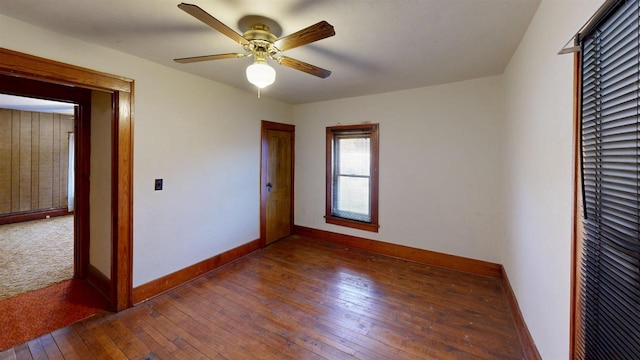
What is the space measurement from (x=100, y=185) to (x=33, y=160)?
499 cm

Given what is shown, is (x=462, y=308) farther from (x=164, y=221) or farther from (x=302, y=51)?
(x=164, y=221)

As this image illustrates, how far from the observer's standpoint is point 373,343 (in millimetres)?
2061

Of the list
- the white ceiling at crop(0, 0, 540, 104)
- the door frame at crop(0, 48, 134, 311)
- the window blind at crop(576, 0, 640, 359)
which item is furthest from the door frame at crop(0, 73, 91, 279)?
the window blind at crop(576, 0, 640, 359)

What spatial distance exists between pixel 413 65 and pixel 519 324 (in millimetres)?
2596

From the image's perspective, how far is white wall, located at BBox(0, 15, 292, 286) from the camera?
2.31m

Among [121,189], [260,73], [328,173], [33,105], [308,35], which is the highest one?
[33,105]

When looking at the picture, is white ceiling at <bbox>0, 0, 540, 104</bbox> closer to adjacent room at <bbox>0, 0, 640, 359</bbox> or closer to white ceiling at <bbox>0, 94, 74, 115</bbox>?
adjacent room at <bbox>0, 0, 640, 359</bbox>

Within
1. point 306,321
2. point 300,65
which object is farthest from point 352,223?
point 300,65

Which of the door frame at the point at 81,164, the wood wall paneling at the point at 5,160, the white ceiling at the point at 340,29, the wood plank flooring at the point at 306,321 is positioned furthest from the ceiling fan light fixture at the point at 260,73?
the wood wall paneling at the point at 5,160

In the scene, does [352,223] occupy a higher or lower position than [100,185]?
lower

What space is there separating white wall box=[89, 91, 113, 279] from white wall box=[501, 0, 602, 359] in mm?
3558

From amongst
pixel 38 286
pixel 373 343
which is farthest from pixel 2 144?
pixel 373 343

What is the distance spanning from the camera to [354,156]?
4.27 meters

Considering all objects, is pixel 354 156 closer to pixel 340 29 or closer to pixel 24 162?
pixel 340 29
